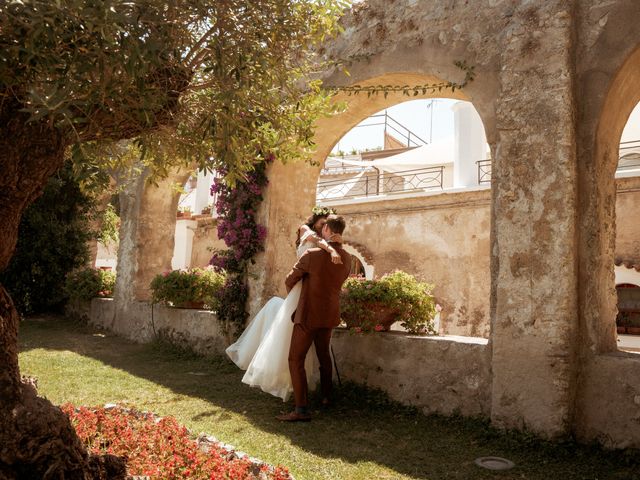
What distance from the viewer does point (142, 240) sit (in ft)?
34.3

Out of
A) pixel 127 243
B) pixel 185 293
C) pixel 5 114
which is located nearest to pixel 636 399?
pixel 5 114

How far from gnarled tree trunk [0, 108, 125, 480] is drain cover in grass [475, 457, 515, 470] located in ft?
8.62

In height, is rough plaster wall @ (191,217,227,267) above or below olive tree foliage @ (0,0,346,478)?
above

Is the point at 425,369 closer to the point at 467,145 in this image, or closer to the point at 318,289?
the point at 318,289

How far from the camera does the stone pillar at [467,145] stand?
47.2 feet

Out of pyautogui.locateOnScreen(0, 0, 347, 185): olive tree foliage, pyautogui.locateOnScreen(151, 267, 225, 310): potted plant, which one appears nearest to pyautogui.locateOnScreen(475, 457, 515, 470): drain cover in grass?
pyautogui.locateOnScreen(0, 0, 347, 185): olive tree foliage

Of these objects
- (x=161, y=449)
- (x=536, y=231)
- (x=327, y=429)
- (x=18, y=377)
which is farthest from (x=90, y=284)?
(x=536, y=231)

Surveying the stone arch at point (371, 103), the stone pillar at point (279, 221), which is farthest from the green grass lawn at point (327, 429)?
the stone arch at point (371, 103)

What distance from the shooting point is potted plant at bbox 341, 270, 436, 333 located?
5613 millimetres

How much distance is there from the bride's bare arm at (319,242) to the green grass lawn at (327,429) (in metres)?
1.51

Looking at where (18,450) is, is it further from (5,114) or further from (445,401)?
(445,401)

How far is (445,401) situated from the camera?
4.93 meters

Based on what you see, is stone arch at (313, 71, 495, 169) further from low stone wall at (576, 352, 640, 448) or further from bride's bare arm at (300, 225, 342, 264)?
low stone wall at (576, 352, 640, 448)

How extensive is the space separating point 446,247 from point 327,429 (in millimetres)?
8573
